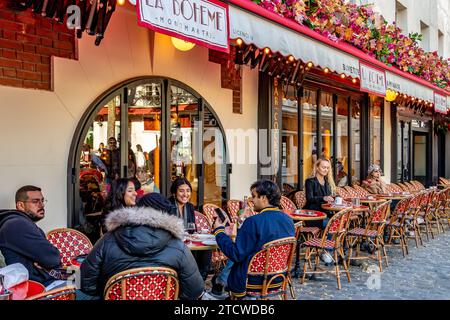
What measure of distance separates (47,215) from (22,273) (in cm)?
247

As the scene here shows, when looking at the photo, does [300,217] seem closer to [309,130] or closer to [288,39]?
[288,39]

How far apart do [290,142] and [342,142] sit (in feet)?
9.92

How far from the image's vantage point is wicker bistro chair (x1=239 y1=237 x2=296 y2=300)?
4250mm

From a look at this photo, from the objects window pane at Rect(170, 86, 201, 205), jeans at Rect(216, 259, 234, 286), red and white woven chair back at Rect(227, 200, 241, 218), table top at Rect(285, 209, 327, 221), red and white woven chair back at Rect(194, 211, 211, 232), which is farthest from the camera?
red and white woven chair back at Rect(227, 200, 241, 218)

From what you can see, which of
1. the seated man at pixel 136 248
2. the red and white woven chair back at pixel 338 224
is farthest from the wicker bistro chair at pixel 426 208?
the seated man at pixel 136 248

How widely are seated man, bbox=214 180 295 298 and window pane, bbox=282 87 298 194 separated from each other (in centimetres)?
534

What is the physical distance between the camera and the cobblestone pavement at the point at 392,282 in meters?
5.91

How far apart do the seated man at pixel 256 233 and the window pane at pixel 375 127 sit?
984 centimetres

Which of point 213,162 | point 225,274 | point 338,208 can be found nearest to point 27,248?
point 225,274

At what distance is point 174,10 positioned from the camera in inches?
167

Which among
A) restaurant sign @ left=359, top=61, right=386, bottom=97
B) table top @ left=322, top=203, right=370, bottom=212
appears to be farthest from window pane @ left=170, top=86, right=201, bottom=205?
restaurant sign @ left=359, top=61, right=386, bottom=97

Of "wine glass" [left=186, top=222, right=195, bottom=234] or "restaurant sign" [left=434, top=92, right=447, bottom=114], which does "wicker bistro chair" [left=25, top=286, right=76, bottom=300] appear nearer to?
"wine glass" [left=186, top=222, right=195, bottom=234]

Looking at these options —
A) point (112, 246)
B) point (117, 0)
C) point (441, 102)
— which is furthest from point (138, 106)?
point (441, 102)

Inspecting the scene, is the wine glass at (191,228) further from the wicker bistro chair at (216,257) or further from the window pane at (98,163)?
the window pane at (98,163)
